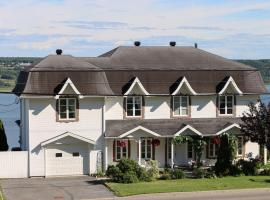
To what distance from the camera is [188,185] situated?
34.2 m

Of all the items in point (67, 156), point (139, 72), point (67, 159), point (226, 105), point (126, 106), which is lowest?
point (67, 159)

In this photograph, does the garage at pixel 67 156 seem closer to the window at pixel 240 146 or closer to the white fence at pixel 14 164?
the white fence at pixel 14 164

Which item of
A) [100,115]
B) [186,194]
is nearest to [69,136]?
[100,115]

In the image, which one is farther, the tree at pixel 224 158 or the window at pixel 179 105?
the window at pixel 179 105

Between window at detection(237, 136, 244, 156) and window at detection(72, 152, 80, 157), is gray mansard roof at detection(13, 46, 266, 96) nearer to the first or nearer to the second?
window at detection(237, 136, 244, 156)

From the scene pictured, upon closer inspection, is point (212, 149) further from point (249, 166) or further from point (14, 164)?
point (14, 164)

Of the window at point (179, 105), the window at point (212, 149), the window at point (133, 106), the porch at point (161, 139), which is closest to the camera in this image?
the porch at point (161, 139)

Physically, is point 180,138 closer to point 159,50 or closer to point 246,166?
point 246,166

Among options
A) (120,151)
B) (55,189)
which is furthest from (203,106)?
(55,189)

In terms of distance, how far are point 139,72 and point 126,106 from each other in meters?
2.47

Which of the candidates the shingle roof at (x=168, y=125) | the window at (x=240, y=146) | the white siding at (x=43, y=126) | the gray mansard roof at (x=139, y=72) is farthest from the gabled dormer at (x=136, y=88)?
the window at (x=240, y=146)

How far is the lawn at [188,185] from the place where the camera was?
1282 inches

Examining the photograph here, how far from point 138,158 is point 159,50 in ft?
30.1

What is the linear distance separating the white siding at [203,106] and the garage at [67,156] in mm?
7798
